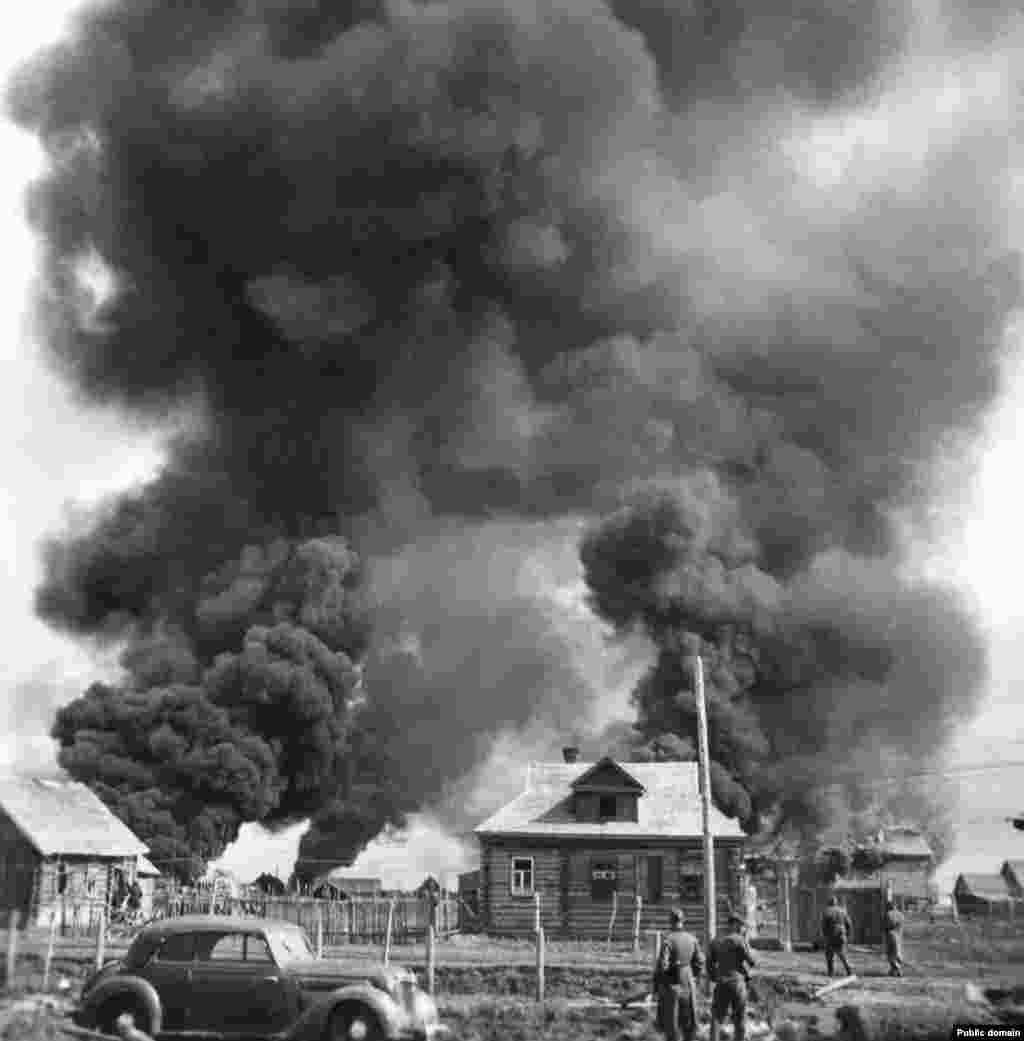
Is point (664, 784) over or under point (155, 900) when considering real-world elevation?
over

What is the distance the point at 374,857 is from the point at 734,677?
60.2ft

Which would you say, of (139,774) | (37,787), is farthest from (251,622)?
(37,787)

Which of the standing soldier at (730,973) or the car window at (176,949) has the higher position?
the car window at (176,949)

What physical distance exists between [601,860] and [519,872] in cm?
242

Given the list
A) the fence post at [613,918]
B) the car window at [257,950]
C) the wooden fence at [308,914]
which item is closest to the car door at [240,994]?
the car window at [257,950]

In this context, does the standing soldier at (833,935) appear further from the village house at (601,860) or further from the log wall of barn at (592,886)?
the log wall of barn at (592,886)

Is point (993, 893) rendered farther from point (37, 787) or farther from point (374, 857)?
point (37, 787)

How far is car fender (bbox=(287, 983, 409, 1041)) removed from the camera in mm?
14422

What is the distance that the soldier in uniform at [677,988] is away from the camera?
15.9m

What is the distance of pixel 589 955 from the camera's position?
30.0 metres

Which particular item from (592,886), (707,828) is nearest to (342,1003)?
(707,828)

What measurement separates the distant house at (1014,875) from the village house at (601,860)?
933 inches

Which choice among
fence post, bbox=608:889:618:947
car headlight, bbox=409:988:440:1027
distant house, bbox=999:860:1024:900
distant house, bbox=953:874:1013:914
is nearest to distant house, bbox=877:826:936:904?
distant house, bbox=953:874:1013:914

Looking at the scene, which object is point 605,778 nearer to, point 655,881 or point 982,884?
point 655,881
